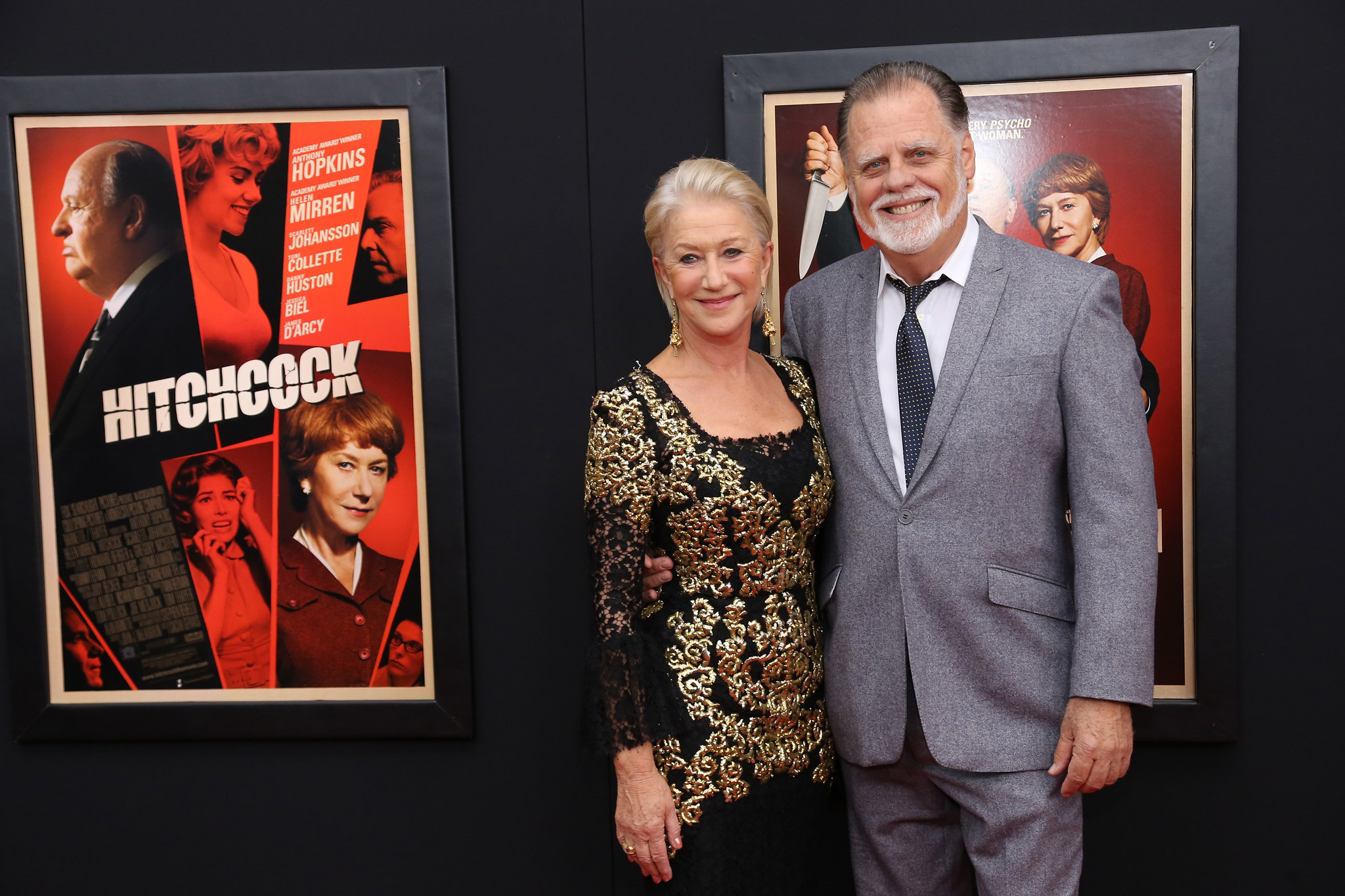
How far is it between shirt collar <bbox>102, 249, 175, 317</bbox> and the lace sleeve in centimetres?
134

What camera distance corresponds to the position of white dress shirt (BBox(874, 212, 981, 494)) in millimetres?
1627

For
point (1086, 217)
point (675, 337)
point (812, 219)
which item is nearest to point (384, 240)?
point (675, 337)

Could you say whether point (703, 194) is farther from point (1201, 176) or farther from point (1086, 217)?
point (1201, 176)

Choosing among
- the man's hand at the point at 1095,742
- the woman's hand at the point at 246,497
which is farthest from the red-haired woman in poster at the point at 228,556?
the man's hand at the point at 1095,742

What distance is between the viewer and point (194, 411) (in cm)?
219

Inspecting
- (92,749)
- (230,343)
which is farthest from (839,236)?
(92,749)

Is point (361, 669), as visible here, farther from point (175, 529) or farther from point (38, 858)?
point (38, 858)

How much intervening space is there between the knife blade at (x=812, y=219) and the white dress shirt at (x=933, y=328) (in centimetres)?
45

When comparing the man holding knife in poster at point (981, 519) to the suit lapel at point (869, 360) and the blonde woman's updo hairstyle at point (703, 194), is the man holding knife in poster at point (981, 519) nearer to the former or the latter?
the suit lapel at point (869, 360)

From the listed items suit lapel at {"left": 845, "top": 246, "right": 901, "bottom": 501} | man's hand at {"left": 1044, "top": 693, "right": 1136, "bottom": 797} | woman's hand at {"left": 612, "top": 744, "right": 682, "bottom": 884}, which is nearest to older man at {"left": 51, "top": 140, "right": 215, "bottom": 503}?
woman's hand at {"left": 612, "top": 744, "right": 682, "bottom": 884}

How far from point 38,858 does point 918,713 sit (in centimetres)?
232

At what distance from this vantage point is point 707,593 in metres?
1.61

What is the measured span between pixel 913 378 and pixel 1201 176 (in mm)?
1004

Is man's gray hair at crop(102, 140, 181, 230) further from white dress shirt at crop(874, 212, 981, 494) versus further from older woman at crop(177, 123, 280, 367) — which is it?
white dress shirt at crop(874, 212, 981, 494)
